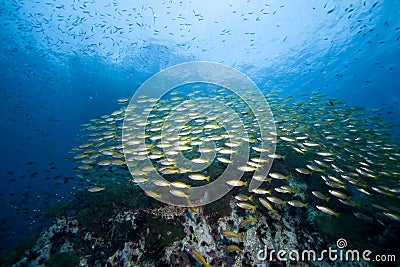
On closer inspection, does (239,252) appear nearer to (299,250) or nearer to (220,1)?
(299,250)

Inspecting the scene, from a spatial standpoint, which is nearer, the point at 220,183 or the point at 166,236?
the point at 166,236

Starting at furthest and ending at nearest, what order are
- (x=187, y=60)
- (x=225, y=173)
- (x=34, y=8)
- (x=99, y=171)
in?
(x=187, y=60), (x=34, y=8), (x=99, y=171), (x=225, y=173)

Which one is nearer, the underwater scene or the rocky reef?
the rocky reef

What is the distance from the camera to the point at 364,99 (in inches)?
2335

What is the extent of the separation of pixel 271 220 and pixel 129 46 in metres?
31.6

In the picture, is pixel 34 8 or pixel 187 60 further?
pixel 187 60

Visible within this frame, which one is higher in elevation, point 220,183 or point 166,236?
point 220,183

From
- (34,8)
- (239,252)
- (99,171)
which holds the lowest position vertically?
(239,252)

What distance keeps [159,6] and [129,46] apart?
23.6 ft

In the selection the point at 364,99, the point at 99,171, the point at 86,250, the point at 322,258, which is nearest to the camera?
the point at 322,258

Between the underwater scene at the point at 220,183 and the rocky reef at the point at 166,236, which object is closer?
the rocky reef at the point at 166,236

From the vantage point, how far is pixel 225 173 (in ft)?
21.2

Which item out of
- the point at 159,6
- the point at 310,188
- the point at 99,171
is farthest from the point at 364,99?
the point at 99,171

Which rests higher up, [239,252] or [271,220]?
[271,220]
